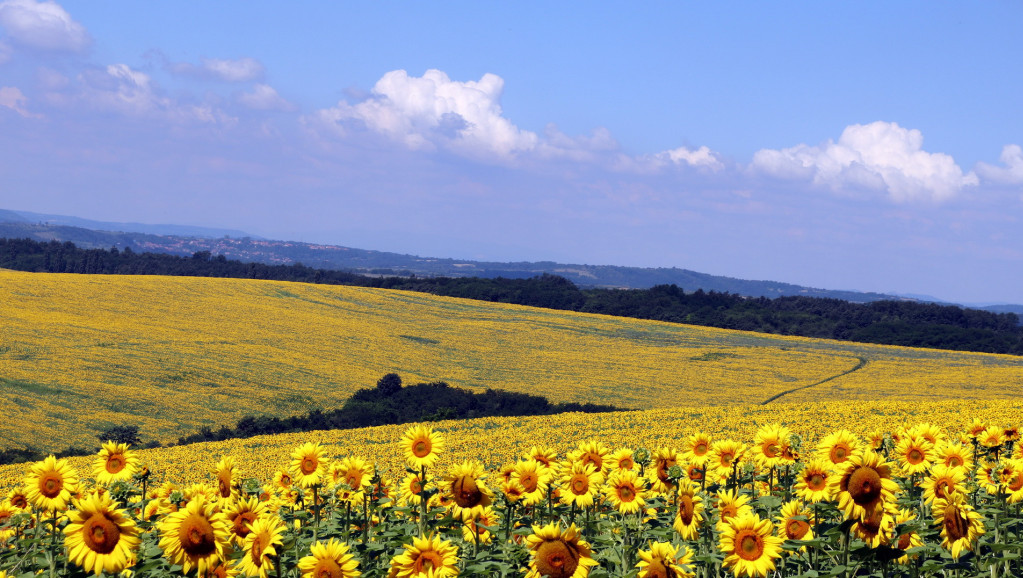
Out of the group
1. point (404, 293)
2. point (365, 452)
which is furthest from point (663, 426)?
point (404, 293)

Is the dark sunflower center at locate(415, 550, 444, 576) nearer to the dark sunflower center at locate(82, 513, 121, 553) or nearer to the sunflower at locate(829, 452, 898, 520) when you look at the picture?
the dark sunflower center at locate(82, 513, 121, 553)

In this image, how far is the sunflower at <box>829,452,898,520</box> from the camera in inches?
171

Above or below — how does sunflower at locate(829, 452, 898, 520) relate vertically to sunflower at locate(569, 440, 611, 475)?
above

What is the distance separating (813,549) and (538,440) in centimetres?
1785

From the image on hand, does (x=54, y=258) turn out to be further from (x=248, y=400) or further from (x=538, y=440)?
(x=538, y=440)

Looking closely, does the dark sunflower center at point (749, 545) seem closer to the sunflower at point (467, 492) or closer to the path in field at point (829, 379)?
the sunflower at point (467, 492)

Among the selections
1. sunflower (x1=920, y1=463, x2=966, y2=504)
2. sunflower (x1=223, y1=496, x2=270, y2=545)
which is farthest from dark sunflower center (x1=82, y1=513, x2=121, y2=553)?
sunflower (x1=920, y1=463, x2=966, y2=504)

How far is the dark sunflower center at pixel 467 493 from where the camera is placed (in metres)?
5.58

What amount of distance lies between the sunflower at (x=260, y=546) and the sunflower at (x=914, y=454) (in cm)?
511

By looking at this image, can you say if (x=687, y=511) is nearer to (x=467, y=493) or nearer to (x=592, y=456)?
(x=592, y=456)

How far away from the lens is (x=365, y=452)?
2091 cm

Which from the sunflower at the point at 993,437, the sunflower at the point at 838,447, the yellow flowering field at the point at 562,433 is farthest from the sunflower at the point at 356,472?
the yellow flowering field at the point at 562,433

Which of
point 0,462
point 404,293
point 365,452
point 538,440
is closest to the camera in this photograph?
point 365,452

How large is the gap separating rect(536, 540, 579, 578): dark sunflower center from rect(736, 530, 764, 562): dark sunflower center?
3.02 feet
